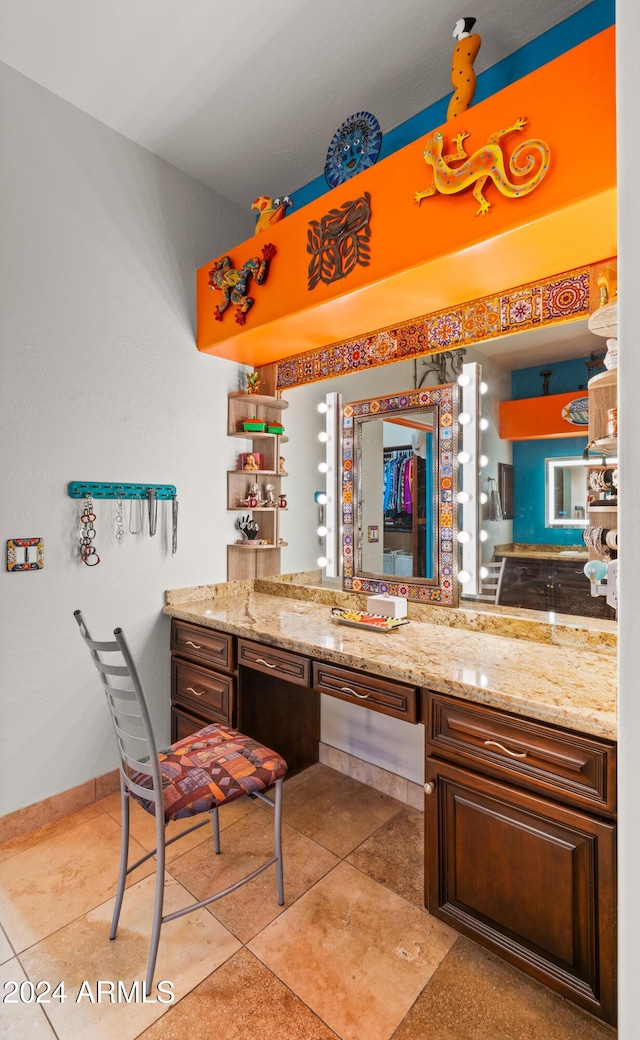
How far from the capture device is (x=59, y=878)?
5.80 feet

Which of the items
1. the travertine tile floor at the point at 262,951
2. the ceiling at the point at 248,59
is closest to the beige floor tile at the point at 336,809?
the travertine tile floor at the point at 262,951

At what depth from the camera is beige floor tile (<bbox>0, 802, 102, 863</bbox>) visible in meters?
1.93

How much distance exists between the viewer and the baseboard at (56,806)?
200cm

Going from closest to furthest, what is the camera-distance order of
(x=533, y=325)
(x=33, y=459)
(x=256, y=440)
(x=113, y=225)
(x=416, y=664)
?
(x=416, y=664), (x=533, y=325), (x=33, y=459), (x=113, y=225), (x=256, y=440)

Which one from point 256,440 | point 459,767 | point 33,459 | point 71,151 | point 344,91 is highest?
point 344,91

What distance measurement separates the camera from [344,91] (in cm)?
206

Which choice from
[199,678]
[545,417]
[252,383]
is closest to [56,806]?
[199,678]

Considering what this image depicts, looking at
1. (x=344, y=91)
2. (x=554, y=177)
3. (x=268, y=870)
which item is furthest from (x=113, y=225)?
(x=268, y=870)

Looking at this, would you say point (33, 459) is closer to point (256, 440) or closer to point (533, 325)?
point (256, 440)

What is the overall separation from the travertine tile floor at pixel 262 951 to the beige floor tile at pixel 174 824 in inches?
0.5

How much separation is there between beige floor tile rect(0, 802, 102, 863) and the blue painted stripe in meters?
3.30

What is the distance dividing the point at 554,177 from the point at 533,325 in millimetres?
519

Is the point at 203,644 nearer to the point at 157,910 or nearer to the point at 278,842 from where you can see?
the point at 278,842

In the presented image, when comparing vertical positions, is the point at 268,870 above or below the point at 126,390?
below
